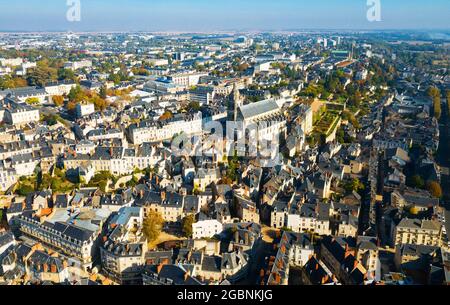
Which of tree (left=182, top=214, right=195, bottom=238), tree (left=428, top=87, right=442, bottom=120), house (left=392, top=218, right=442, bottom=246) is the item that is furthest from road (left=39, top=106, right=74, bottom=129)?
tree (left=428, top=87, right=442, bottom=120)

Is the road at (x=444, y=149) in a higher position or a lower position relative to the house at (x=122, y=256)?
higher

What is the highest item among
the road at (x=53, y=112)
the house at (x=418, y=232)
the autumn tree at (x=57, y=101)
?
the autumn tree at (x=57, y=101)

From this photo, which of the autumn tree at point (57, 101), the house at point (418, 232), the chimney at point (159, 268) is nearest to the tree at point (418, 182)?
the house at point (418, 232)

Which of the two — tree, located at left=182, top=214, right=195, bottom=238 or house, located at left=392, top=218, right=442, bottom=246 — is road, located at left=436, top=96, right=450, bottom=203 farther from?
tree, located at left=182, top=214, right=195, bottom=238

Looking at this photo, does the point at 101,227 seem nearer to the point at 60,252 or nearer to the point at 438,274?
the point at 60,252

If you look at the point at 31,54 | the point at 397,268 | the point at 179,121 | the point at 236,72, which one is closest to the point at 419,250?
the point at 397,268

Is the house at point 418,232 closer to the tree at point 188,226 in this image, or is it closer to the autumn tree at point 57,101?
the tree at point 188,226

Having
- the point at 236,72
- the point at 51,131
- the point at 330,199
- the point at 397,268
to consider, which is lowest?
the point at 397,268
